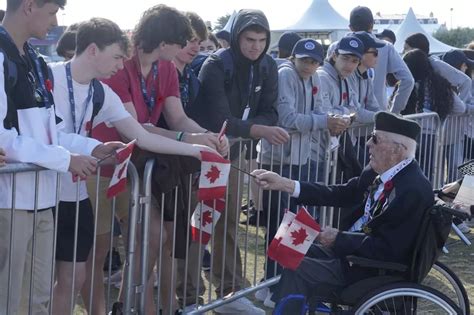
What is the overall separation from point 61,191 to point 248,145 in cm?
167

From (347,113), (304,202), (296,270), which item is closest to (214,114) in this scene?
(304,202)

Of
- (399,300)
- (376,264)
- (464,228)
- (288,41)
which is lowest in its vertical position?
(464,228)

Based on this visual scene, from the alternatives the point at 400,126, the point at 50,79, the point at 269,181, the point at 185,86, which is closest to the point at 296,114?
the point at 185,86

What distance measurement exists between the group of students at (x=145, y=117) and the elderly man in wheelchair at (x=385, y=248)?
67cm

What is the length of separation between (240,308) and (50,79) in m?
2.12

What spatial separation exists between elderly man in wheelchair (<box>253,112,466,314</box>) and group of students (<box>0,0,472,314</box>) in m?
0.67

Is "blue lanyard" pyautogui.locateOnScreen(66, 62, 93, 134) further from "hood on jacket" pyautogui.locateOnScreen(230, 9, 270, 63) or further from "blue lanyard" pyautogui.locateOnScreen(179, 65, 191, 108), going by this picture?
"hood on jacket" pyautogui.locateOnScreen(230, 9, 270, 63)

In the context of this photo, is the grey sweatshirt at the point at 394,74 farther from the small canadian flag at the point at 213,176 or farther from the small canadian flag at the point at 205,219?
the small canadian flag at the point at 213,176

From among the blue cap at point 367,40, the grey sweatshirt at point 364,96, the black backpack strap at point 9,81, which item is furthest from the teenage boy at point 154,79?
the blue cap at point 367,40

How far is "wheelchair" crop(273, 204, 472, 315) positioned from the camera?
158 inches

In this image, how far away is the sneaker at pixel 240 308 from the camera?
5016 mm

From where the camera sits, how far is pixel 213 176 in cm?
411

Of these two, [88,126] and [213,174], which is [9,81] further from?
[213,174]

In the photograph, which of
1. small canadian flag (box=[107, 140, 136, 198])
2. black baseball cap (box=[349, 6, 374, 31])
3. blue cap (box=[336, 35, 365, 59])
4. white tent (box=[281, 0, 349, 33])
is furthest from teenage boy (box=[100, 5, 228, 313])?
white tent (box=[281, 0, 349, 33])
